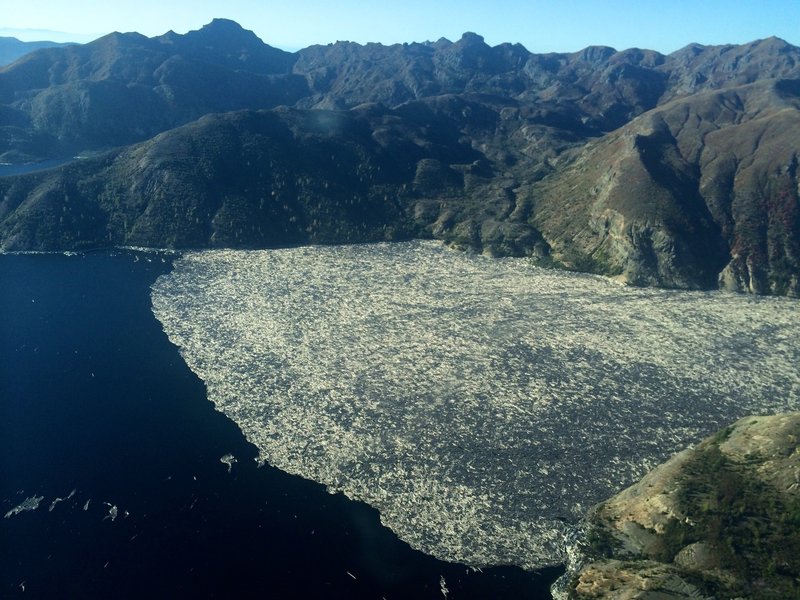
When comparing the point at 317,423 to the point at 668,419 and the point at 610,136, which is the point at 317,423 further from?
the point at 610,136

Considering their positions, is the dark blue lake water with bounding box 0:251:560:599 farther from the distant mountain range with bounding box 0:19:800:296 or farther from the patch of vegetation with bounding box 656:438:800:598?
the distant mountain range with bounding box 0:19:800:296

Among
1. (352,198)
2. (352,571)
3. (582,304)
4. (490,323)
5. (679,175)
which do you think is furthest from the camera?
(352,198)

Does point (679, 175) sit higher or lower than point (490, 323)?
higher

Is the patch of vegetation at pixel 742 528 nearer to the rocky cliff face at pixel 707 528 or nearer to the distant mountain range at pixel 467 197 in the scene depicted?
the rocky cliff face at pixel 707 528

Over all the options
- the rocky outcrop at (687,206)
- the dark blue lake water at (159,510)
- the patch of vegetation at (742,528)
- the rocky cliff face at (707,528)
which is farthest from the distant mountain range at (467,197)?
the patch of vegetation at (742,528)

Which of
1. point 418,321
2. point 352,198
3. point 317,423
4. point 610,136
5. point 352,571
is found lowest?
point 352,571

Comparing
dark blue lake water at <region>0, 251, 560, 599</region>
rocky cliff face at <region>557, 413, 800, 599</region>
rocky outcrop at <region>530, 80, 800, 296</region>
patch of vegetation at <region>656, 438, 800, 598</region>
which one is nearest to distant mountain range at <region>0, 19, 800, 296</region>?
rocky outcrop at <region>530, 80, 800, 296</region>

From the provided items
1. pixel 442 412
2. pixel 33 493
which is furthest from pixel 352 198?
pixel 33 493
